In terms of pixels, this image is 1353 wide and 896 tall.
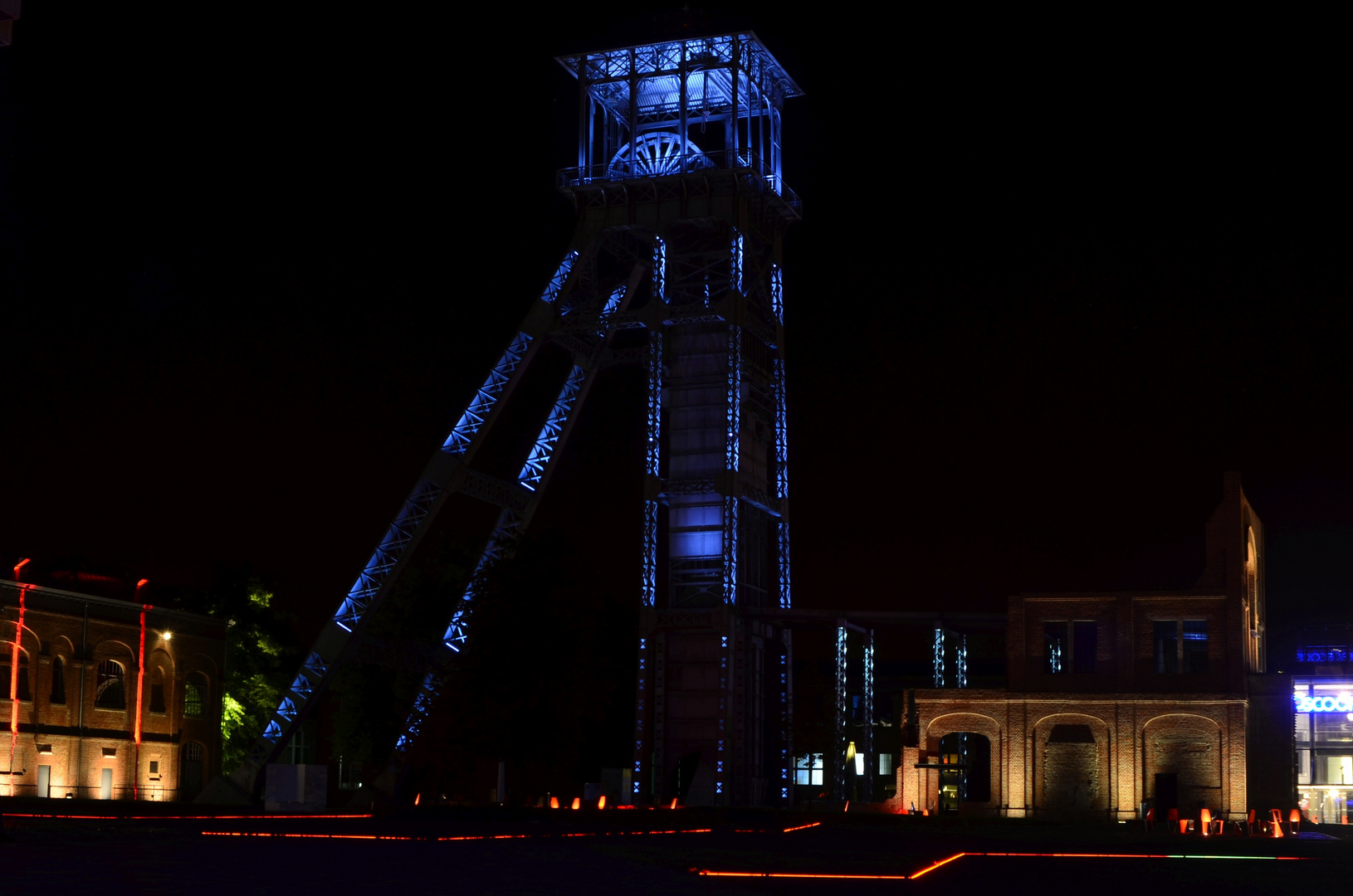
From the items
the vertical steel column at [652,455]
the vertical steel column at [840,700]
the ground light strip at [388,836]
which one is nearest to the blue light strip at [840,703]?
the vertical steel column at [840,700]

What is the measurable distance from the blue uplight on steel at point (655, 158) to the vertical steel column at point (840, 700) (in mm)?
17755

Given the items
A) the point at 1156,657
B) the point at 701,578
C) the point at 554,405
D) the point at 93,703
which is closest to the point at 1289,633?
the point at 1156,657

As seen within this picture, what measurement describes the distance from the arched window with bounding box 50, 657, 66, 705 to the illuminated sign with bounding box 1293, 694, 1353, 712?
4335 cm

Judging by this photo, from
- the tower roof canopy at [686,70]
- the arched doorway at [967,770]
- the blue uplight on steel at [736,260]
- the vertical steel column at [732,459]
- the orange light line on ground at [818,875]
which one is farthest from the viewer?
the arched doorway at [967,770]

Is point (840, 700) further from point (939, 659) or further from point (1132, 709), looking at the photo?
point (1132, 709)

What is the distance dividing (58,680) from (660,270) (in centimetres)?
2611

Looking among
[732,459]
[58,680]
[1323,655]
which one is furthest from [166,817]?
[1323,655]

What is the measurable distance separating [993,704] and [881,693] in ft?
148

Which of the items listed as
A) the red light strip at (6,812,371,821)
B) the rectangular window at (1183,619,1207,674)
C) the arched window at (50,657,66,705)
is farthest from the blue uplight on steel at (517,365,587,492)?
the red light strip at (6,812,371,821)

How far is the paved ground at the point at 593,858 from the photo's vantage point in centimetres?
1858

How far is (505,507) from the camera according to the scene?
6412 cm

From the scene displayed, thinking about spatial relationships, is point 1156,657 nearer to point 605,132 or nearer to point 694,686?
point 694,686

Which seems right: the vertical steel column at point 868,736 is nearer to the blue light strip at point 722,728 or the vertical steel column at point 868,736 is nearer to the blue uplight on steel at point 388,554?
the blue light strip at point 722,728

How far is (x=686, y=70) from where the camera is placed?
211 ft
